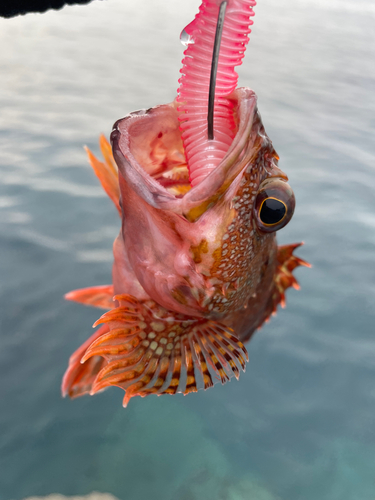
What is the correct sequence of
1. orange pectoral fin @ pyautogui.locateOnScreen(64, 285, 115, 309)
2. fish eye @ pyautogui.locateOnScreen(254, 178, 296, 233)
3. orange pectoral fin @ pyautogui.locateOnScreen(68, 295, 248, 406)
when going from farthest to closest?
orange pectoral fin @ pyautogui.locateOnScreen(64, 285, 115, 309)
orange pectoral fin @ pyautogui.locateOnScreen(68, 295, 248, 406)
fish eye @ pyautogui.locateOnScreen(254, 178, 296, 233)

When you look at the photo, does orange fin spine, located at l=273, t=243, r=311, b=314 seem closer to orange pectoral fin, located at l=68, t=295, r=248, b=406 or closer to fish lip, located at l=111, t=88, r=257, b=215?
orange pectoral fin, located at l=68, t=295, r=248, b=406

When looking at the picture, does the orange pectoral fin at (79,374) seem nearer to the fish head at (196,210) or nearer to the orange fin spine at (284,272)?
the fish head at (196,210)

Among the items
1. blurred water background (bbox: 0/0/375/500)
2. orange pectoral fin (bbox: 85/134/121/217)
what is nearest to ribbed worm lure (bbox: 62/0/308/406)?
orange pectoral fin (bbox: 85/134/121/217)

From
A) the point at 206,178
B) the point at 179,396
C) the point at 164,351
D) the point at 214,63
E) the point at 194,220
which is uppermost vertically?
the point at 214,63

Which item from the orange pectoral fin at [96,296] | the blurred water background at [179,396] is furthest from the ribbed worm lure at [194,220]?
the blurred water background at [179,396]

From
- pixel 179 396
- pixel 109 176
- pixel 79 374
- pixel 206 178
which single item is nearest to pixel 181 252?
pixel 206 178

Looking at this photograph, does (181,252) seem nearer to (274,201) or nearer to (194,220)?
(194,220)

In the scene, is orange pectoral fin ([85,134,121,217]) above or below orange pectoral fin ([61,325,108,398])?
above
